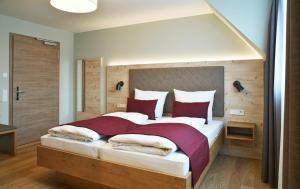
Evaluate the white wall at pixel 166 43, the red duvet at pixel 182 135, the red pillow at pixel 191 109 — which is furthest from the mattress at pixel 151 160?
the white wall at pixel 166 43

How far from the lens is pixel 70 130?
2359 mm

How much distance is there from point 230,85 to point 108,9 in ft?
7.81

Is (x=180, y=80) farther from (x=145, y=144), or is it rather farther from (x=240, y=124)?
(x=145, y=144)

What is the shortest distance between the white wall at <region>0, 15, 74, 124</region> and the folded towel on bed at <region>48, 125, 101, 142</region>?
2009mm

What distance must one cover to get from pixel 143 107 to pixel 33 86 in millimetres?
2345

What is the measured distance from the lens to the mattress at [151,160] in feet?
5.65

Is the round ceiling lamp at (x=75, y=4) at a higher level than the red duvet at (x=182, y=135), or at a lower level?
higher

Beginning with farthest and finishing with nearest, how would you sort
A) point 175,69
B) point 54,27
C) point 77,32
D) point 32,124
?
1. point 77,32
2. point 54,27
3. point 32,124
4. point 175,69

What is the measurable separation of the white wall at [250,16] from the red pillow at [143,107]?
1765 millimetres

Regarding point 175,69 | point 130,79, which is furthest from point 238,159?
point 130,79

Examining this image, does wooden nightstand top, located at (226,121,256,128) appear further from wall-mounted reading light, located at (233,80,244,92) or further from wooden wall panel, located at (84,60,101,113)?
wooden wall panel, located at (84,60,101,113)

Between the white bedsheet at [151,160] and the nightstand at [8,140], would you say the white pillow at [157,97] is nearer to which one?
the white bedsheet at [151,160]

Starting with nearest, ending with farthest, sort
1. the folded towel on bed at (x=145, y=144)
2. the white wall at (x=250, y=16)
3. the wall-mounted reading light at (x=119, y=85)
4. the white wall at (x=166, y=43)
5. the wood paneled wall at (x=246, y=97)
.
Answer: the folded towel on bed at (x=145, y=144) → the white wall at (x=250, y=16) → the wood paneled wall at (x=246, y=97) → the white wall at (x=166, y=43) → the wall-mounted reading light at (x=119, y=85)

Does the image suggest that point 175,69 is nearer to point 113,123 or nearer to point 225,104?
point 225,104
